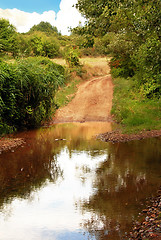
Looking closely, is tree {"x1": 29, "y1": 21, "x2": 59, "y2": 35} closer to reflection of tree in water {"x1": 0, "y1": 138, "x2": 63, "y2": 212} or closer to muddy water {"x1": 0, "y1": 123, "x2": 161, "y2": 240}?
muddy water {"x1": 0, "y1": 123, "x2": 161, "y2": 240}

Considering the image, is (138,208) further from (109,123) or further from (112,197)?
(109,123)

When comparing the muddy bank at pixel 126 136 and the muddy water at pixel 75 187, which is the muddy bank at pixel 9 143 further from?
the muddy bank at pixel 126 136

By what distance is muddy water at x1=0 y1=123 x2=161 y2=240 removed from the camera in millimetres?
5055

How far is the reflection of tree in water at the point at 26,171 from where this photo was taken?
6.94 m

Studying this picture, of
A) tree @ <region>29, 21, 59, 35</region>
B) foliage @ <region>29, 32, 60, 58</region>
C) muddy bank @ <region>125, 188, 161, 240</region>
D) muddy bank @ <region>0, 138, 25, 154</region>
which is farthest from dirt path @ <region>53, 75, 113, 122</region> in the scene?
tree @ <region>29, 21, 59, 35</region>

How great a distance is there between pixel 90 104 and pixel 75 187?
48.2ft

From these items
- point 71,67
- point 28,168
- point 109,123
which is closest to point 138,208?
point 28,168

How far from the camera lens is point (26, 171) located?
8523mm

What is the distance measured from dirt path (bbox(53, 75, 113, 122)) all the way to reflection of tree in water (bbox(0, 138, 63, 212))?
801 cm

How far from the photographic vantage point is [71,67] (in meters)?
27.8

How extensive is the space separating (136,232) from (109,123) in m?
13.3

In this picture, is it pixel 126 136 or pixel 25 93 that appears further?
pixel 25 93

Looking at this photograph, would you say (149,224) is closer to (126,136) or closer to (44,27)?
(126,136)

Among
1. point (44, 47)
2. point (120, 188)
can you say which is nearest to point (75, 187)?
point (120, 188)
